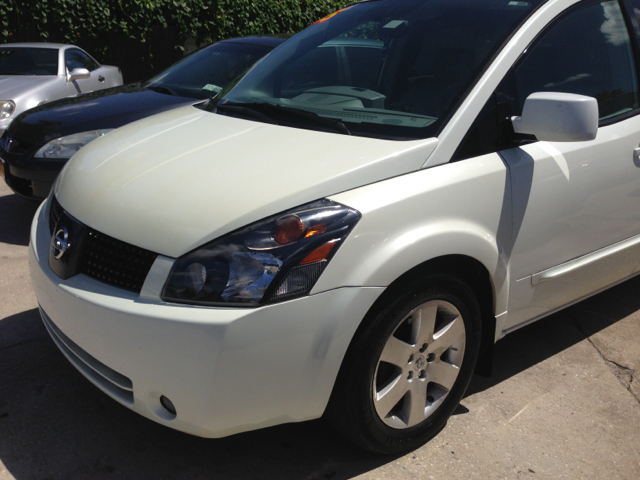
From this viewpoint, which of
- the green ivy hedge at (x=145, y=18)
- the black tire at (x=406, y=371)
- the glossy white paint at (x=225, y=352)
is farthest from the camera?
the green ivy hedge at (x=145, y=18)

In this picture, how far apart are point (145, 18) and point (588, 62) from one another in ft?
31.5

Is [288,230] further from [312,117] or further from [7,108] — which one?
[7,108]

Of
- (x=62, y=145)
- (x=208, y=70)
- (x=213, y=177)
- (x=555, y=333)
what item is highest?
(x=213, y=177)

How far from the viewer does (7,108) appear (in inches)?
250

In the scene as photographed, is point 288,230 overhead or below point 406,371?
overhead

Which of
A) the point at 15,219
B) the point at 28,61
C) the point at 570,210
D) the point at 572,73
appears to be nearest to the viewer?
the point at 570,210

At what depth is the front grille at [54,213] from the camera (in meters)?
2.55

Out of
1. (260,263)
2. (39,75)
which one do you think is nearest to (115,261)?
(260,263)

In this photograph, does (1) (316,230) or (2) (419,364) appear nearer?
(1) (316,230)

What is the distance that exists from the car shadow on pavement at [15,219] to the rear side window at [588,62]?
3664 mm

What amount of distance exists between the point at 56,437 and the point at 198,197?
1.17m

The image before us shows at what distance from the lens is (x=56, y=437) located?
248cm

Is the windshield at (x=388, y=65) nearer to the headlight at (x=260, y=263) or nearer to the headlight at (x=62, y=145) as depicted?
the headlight at (x=260, y=263)

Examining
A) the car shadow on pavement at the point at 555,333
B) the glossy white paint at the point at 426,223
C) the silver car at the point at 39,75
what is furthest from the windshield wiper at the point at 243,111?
the silver car at the point at 39,75
